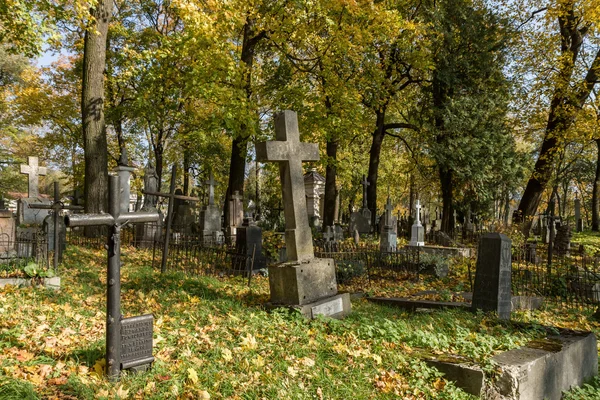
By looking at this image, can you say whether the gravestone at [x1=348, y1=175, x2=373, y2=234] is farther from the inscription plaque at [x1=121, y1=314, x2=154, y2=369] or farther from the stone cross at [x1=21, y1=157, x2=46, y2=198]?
the inscription plaque at [x1=121, y1=314, x2=154, y2=369]

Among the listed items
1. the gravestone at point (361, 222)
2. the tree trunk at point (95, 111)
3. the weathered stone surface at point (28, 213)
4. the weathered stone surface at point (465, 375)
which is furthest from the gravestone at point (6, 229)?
the gravestone at point (361, 222)

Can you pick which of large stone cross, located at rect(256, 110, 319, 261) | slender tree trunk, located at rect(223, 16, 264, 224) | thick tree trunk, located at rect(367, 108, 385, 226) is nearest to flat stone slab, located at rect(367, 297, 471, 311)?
large stone cross, located at rect(256, 110, 319, 261)

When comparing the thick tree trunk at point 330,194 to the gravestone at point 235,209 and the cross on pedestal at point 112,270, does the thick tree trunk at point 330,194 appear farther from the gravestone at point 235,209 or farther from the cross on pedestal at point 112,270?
the cross on pedestal at point 112,270

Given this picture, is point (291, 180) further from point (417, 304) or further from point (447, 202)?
point (447, 202)

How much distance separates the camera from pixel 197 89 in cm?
1433

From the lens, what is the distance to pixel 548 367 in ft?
14.7

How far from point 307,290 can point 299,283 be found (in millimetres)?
186

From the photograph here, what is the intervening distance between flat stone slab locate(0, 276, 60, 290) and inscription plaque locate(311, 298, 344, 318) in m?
4.10

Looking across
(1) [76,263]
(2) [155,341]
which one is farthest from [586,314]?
(1) [76,263]

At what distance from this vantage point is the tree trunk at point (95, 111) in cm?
1220

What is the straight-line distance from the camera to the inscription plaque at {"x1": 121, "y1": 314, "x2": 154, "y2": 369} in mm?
3770

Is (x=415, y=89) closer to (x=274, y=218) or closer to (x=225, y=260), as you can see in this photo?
(x=274, y=218)

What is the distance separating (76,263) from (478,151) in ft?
50.1

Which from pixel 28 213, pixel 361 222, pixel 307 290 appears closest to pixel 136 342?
pixel 307 290
